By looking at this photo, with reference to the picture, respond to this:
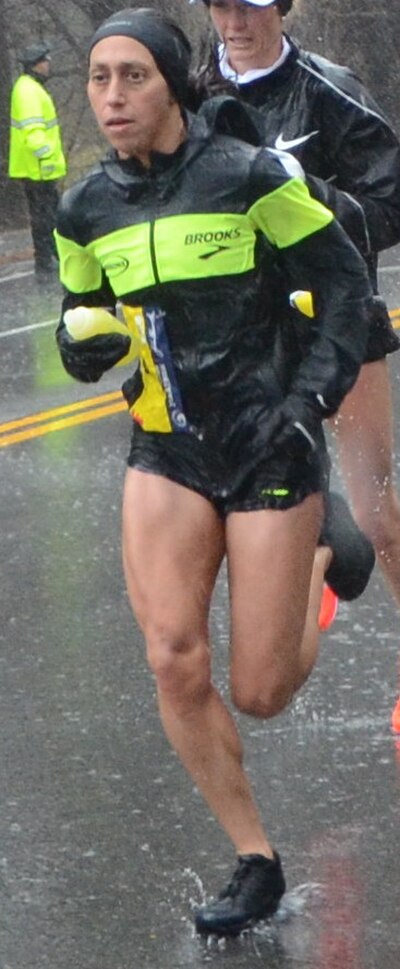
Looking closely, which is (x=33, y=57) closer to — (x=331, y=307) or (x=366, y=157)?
(x=366, y=157)

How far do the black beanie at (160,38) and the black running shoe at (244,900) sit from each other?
5.28 feet

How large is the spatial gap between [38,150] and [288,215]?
1397 cm

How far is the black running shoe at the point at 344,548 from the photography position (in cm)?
495

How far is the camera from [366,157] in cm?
509

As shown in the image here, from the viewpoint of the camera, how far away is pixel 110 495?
28.2ft

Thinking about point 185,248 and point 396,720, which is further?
point 396,720

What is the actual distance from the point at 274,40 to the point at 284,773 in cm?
182

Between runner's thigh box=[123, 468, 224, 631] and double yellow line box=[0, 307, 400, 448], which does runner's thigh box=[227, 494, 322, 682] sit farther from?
double yellow line box=[0, 307, 400, 448]

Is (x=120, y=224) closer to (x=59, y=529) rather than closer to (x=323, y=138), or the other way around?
(x=323, y=138)

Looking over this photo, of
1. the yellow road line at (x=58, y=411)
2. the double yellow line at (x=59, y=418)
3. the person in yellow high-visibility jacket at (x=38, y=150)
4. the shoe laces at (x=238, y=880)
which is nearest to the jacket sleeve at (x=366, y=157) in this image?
the shoe laces at (x=238, y=880)

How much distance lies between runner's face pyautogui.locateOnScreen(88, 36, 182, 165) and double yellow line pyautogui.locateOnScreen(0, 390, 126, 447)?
5614 mm

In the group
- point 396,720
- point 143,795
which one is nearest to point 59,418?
point 396,720

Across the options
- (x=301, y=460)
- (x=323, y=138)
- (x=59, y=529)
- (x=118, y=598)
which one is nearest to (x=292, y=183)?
(x=301, y=460)

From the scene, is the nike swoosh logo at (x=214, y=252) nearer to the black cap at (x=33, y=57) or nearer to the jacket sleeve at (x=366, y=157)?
the jacket sleeve at (x=366, y=157)
